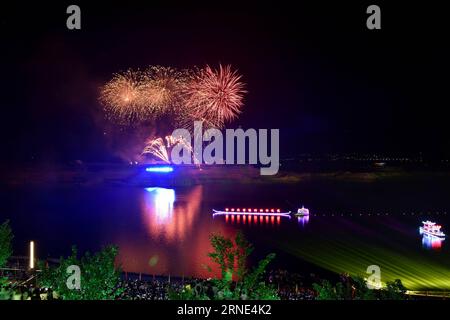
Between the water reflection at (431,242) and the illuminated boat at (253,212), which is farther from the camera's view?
the illuminated boat at (253,212)

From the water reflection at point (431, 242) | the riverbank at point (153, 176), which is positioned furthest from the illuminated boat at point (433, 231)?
the riverbank at point (153, 176)

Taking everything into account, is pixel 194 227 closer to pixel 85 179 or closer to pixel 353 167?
pixel 85 179

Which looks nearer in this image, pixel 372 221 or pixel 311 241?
pixel 311 241

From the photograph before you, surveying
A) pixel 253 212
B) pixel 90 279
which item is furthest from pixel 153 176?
pixel 90 279

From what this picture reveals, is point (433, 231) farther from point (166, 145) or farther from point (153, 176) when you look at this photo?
point (153, 176)

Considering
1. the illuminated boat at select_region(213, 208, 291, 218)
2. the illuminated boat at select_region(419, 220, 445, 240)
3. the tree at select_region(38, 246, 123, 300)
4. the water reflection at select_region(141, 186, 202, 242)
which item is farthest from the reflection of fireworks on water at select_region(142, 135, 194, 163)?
the tree at select_region(38, 246, 123, 300)

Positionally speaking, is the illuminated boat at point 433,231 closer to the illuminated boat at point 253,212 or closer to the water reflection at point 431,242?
the water reflection at point 431,242
